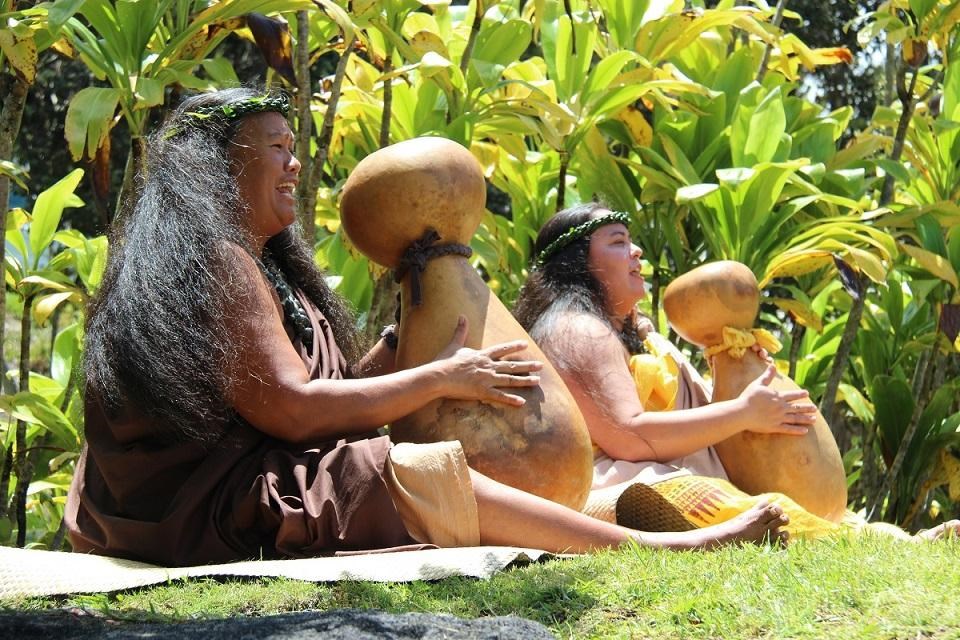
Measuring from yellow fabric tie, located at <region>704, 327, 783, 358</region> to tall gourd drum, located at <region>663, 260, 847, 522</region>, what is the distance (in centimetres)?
2

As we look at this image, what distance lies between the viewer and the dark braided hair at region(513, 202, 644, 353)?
4172 millimetres

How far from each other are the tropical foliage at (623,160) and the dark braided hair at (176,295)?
659 millimetres

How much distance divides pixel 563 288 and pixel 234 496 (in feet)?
4.75

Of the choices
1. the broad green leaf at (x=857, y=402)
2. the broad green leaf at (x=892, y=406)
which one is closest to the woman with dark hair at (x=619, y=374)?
the broad green leaf at (x=892, y=406)

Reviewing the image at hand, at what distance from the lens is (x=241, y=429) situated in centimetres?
335

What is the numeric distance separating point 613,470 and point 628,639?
1.45 m

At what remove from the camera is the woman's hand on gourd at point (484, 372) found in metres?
3.37

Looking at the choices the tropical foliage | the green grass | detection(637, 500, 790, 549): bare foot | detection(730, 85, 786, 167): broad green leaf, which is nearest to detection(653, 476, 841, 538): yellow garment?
detection(637, 500, 790, 549): bare foot

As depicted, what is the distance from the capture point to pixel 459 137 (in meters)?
4.76

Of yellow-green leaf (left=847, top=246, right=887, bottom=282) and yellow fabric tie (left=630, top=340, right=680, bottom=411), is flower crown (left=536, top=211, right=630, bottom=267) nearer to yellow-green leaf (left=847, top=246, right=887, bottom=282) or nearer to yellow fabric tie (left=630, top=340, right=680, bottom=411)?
yellow fabric tie (left=630, top=340, right=680, bottom=411)

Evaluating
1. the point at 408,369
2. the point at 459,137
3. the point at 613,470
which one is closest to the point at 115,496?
the point at 408,369

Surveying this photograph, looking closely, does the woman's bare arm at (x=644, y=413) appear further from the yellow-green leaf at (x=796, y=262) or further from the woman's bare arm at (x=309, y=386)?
the yellow-green leaf at (x=796, y=262)

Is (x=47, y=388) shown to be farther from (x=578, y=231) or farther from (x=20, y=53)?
(x=578, y=231)

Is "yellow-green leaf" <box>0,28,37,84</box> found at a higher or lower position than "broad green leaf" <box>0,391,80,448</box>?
higher
